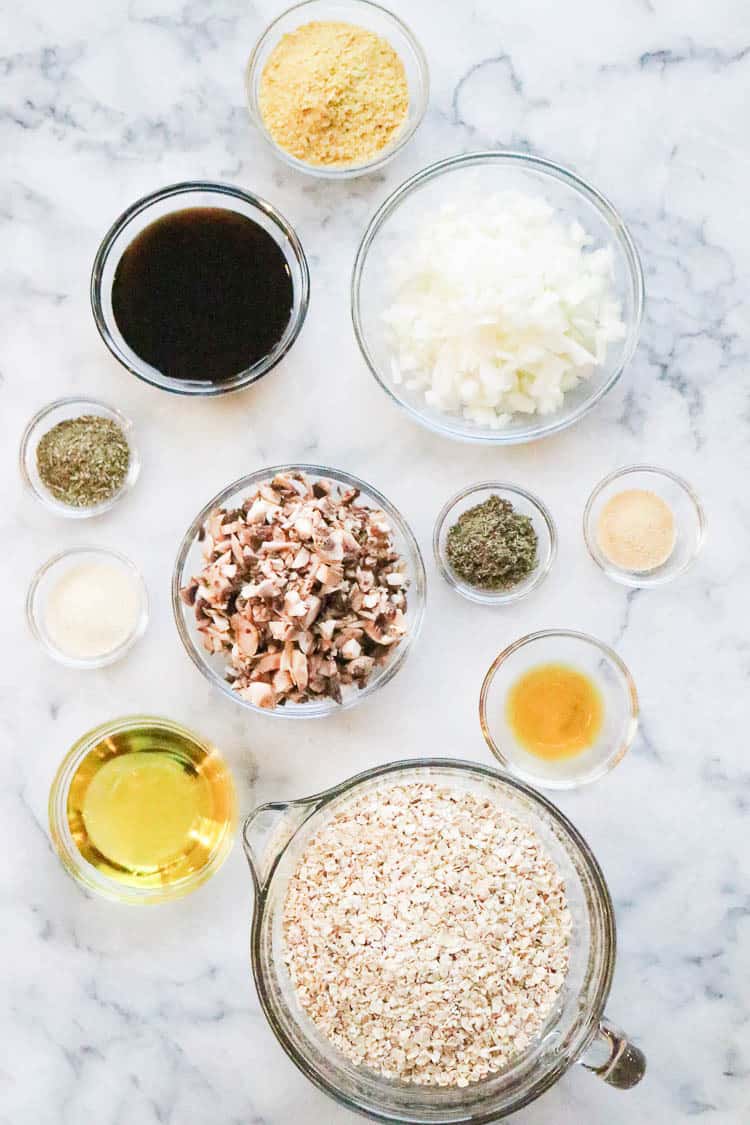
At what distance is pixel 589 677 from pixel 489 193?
98 cm

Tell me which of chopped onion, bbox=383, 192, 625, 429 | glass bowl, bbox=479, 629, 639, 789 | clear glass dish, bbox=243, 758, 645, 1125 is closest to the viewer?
clear glass dish, bbox=243, 758, 645, 1125

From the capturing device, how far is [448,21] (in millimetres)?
2209

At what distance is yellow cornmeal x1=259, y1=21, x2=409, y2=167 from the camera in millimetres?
2107

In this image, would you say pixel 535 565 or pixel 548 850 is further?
pixel 535 565

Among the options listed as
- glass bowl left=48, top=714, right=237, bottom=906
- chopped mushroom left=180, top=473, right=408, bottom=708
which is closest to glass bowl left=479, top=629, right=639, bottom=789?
chopped mushroom left=180, top=473, right=408, bottom=708

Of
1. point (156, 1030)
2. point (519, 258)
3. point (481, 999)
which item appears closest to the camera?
point (481, 999)

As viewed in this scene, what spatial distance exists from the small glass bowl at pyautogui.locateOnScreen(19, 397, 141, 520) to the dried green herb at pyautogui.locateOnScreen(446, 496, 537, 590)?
65cm

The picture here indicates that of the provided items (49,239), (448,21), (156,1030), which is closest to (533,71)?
(448,21)

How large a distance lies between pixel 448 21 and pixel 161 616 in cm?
132

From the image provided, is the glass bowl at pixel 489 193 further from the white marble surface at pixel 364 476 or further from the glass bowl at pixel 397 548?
the glass bowl at pixel 397 548

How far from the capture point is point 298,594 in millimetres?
1898

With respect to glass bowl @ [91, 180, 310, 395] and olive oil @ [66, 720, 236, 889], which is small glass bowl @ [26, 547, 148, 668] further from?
glass bowl @ [91, 180, 310, 395]

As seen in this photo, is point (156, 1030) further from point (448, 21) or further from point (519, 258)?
point (448, 21)

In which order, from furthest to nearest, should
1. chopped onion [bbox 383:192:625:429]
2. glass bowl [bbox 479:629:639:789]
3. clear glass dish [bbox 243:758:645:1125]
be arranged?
1. glass bowl [bbox 479:629:639:789]
2. chopped onion [bbox 383:192:625:429]
3. clear glass dish [bbox 243:758:645:1125]
